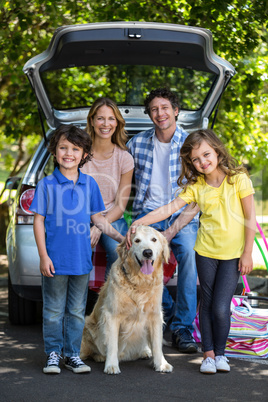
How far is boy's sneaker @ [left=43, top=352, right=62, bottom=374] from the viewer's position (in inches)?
145

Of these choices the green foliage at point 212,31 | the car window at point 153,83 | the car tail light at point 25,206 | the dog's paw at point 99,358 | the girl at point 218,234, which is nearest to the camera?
the girl at point 218,234

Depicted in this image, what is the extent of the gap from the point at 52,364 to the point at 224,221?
1.50 meters

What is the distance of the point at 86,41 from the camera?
4492 millimetres

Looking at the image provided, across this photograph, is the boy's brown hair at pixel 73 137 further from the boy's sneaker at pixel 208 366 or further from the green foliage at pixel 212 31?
the green foliage at pixel 212 31

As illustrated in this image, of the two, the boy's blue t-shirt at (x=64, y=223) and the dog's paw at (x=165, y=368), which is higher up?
the boy's blue t-shirt at (x=64, y=223)

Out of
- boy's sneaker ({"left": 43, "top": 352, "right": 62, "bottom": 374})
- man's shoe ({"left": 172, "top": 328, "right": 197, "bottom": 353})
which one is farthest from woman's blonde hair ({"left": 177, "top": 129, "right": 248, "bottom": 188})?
boy's sneaker ({"left": 43, "top": 352, "right": 62, "bottom": 374})

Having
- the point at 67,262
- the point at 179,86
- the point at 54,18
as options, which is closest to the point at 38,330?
the point at 67,262

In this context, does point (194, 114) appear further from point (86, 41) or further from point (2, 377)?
point (2, 377)

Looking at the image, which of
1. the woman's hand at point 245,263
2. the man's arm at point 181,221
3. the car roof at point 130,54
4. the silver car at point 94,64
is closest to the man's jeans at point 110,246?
the man's arm at point 181,221

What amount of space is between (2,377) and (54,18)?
5.39 m

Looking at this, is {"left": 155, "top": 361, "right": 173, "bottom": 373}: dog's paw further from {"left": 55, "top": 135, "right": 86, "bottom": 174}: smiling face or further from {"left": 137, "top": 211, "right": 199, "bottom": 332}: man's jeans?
{"left": 55, "top": 135, "right": 86, "bottom": 174}: smiling face

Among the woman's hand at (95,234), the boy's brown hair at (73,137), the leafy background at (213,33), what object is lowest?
the woman's hand at (95,234)

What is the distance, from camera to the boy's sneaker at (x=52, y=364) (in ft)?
12.1

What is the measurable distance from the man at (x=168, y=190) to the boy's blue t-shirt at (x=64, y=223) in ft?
3.10
